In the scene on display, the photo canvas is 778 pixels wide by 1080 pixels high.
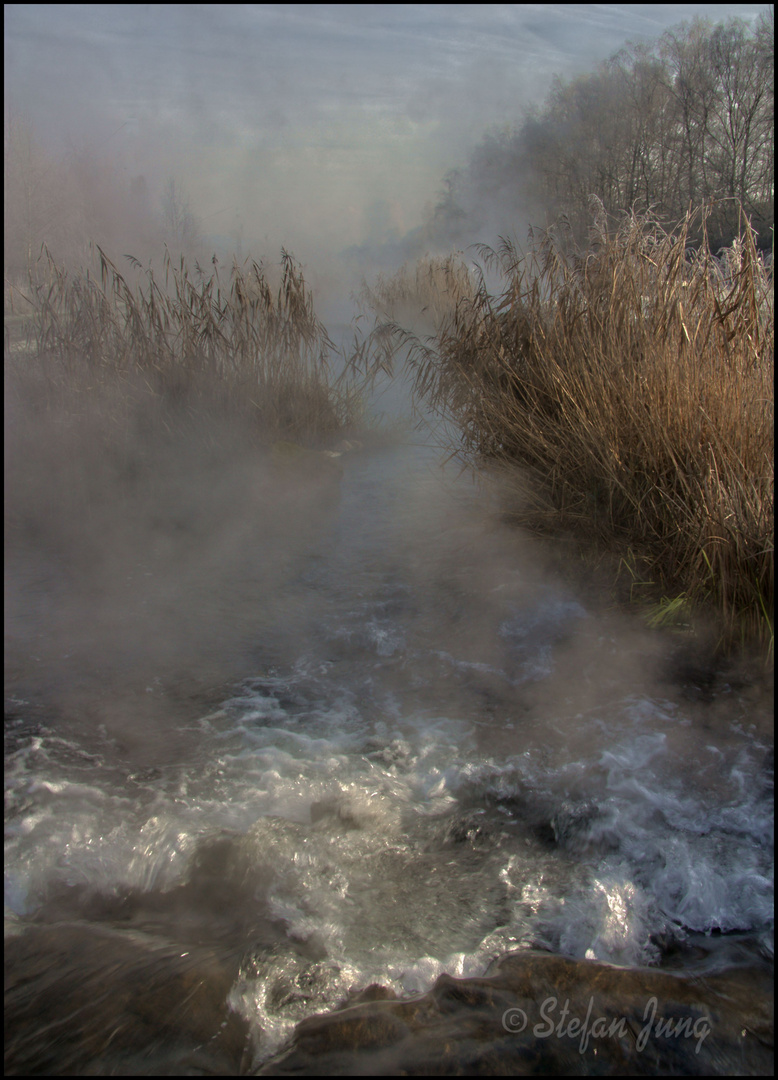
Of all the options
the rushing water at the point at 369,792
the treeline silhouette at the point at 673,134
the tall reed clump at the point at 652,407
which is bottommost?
the rushing water at the point at 369,792

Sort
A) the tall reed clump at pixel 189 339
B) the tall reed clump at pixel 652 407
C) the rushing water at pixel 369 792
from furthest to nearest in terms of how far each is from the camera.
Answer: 1. the tall reed clump at pixel 189 339
2. the tall reed clump at pixel 652 407
3. the rushing water at pixel 369 792

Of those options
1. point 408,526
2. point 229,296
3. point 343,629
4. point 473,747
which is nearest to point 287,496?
point 408,526

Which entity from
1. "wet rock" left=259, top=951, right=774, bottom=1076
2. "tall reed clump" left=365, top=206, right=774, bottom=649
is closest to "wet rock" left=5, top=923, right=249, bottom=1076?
"wet rock" left=259, top=951, right=774, bottom=1076

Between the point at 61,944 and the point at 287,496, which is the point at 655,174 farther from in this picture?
the point at 61,944

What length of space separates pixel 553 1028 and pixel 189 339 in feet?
14.4

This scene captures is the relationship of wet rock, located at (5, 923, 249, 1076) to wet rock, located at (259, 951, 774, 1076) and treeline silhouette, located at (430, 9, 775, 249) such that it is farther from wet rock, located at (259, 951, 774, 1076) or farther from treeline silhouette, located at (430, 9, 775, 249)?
treeline silhouette, located at (430, 9, 775, 249)

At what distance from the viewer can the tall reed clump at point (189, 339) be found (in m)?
4.42

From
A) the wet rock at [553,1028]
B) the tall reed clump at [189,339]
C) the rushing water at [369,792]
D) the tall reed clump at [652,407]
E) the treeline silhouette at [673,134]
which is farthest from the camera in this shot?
the treeline silhouette at [673,134]

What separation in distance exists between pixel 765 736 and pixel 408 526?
7.72ft

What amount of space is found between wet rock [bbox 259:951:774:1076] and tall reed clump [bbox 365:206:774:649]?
1382mm

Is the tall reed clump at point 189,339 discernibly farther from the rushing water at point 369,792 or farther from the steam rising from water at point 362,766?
the rushing water at point 369,792

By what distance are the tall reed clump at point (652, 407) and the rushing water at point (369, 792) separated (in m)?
0.36

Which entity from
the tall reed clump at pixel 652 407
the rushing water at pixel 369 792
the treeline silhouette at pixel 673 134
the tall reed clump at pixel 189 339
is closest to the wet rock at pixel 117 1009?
the rushing water at pixel 369 792

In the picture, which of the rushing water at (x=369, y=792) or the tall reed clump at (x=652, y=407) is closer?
the rushing water at (x=369, y=792)
